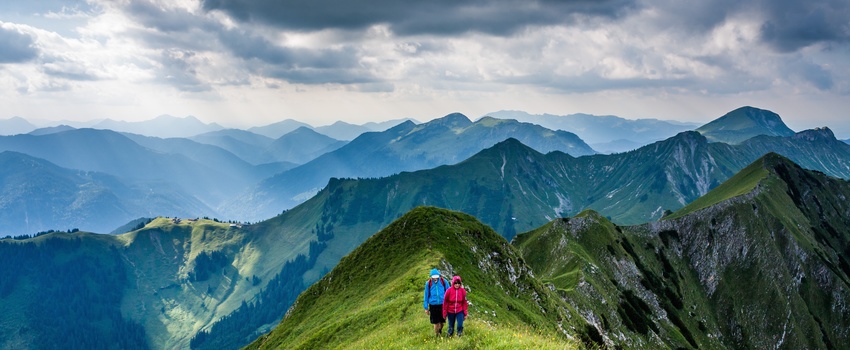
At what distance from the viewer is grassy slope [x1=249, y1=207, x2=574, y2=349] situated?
47.0 meters

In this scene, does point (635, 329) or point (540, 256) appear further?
point (540, 256)

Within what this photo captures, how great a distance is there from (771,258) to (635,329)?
98190 mm

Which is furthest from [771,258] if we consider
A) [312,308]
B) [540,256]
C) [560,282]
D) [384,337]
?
[384,337]

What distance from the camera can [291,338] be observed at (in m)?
73.8

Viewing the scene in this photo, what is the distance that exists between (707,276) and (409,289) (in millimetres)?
167529

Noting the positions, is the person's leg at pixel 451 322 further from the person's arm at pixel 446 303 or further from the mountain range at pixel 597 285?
the mountain range at pixel 597 285

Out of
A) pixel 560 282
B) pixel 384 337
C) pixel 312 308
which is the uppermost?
pixel 384 337

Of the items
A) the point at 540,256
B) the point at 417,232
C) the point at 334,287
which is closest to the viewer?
the point at 417,232

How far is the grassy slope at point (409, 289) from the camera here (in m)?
47.0

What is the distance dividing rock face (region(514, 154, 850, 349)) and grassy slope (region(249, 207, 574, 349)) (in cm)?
4720

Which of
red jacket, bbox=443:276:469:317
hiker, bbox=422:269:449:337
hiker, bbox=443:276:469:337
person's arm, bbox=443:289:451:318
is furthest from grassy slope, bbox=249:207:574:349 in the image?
red jacket, bbox=443:276:469:317

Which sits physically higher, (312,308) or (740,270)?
(312,308)

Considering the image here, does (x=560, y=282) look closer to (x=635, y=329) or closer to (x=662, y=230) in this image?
(x=635, y=329)

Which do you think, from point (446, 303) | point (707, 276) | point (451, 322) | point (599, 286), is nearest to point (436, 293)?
point (446, 303)
